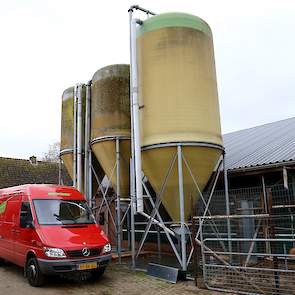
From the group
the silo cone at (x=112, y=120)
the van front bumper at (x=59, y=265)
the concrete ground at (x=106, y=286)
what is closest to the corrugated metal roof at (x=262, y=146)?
the silo cone at (x=112, y=120)

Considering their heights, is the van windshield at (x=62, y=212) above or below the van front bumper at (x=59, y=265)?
above

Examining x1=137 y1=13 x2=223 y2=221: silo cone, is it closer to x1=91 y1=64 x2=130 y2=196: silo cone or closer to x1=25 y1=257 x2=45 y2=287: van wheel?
x1=91 y1=64 x2=130 y2=196: silo cone

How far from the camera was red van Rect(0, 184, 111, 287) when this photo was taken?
7855 millimetres

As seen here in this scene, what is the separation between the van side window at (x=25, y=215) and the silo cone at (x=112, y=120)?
135 inches

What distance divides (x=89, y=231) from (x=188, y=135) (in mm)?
3481

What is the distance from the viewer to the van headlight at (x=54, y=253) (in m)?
7.77

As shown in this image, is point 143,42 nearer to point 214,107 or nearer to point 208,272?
point 214,107

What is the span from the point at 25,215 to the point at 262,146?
8259 millimetres

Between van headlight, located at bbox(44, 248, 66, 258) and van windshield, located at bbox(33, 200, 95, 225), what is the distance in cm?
91

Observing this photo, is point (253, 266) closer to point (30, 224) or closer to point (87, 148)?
point (30, 224)

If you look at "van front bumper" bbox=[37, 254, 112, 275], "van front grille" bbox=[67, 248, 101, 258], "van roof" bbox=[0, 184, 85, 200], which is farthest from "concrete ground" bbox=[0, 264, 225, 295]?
"van roof" bbox=[0, 184, 85, 200]

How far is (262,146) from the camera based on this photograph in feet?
41.8

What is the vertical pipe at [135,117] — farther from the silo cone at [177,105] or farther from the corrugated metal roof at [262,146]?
the corrugated metal roof at [262,146]

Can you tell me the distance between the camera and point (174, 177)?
374 inches
